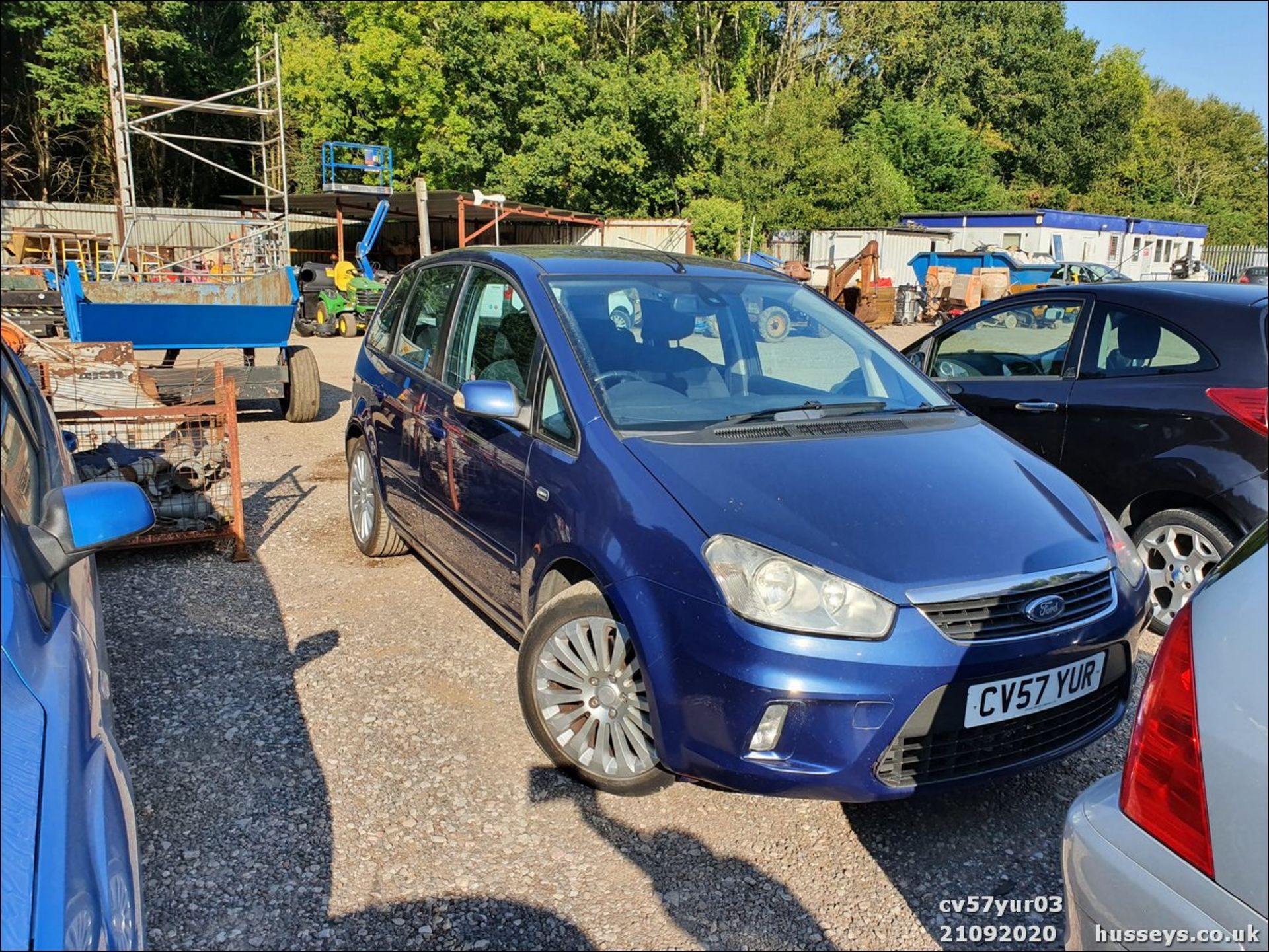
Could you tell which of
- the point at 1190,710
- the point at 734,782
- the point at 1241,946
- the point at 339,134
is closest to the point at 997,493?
the point at 734,782

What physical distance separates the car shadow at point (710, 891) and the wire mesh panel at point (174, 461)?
10.4 feet

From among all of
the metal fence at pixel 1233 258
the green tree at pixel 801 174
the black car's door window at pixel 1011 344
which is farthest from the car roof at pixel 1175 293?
the metal fence at pixel 1233 258

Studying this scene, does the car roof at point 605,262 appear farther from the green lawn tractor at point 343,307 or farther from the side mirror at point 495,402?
the green lawn tractor at point 343,307

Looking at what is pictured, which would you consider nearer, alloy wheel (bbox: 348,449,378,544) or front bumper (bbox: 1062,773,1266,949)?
front bumper (bbox: 1062,773,1266,949)

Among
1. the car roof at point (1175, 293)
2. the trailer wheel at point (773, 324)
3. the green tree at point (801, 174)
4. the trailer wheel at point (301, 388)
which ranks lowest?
the trailer wheel at point (301, 388)

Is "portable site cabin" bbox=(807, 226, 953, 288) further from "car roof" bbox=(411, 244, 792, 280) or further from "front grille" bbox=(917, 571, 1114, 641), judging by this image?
"front grille" bbox=(917, 571, 1114, 641)

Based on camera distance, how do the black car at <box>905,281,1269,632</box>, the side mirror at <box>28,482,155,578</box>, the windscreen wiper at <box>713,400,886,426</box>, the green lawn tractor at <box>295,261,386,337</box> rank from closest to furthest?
the side mirror at <box>28,482,155,578</box>
the windscreen wiper at <box>713,400,886,426</box>
the black car at <box>905,281,1269,632</box>
the green lawn tractor at <box>295,261,386,337</box>

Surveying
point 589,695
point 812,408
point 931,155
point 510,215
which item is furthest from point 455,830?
point 931,155

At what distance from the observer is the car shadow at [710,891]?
2.54m

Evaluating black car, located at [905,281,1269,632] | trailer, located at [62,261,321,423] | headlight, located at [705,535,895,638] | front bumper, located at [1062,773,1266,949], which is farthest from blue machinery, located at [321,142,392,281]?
front bumper, located at [1062,773,1266,949]

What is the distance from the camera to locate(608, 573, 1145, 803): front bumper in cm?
253

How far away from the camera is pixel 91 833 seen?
62.5 inches

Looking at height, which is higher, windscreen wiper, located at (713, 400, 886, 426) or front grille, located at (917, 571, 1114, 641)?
windscreen wiper, located at (713, 400, 886, 426)

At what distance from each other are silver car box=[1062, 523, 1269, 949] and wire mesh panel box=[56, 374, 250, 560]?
462cm
